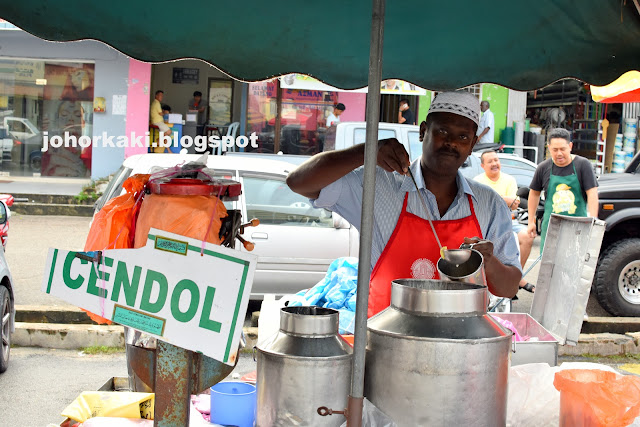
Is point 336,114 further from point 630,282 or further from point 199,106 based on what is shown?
point 630,282

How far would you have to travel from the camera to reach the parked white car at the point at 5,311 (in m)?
5.38

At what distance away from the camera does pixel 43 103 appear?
15.6m

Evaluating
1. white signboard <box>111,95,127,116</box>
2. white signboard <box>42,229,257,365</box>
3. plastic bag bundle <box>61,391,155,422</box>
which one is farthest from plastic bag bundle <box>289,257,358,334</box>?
white signboard <box>111,95,127,116</box>

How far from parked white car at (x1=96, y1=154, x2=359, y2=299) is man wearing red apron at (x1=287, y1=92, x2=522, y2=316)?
3.82 m

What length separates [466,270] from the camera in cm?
225

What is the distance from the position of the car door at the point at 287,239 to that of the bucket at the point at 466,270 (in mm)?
4518

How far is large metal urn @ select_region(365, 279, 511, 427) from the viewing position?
1725mm

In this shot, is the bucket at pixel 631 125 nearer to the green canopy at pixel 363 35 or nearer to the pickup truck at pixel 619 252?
the pickup truck at pixel 619 252

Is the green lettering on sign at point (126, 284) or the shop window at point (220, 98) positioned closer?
the green lettering on sign at point (126, 284)

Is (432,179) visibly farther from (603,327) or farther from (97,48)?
(97,48)

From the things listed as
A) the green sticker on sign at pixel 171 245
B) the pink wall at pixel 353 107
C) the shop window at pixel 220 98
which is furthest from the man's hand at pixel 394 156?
the shop window at pixel 220 98

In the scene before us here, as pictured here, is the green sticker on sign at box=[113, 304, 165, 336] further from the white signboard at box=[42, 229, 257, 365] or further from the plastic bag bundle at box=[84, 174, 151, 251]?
the plastic bag bundle at box=[84, 174, 151, 251]

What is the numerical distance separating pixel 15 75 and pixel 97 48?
6.38 ft

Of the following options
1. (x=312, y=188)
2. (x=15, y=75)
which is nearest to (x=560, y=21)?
(x=312, y=188)
